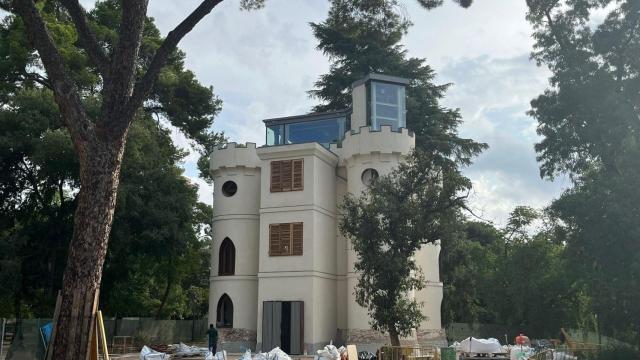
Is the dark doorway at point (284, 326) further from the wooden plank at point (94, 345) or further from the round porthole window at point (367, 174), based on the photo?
the wooden plank at point (94, 345)

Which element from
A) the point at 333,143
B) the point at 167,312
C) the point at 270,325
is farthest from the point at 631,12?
the point at 167,312

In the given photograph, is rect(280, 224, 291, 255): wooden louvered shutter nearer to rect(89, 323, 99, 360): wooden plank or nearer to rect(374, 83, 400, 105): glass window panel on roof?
rect(374, 83, 400, 105): glass window panel on roof

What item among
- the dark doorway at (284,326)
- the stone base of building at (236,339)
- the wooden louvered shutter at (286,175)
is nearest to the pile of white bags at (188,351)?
the stone base of building at (236,339)

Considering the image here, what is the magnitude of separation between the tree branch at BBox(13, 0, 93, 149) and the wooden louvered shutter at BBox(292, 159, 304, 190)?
50.4 feet

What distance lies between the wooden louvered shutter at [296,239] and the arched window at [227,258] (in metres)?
3.31

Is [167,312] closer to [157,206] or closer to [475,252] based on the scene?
[157,206]

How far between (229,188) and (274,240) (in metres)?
3.92

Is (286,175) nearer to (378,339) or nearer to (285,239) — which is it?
(285,239)

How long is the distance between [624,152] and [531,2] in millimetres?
6640

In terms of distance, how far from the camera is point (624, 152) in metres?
20.0

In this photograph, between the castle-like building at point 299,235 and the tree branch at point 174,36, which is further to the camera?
the castle-like building at point 299,235

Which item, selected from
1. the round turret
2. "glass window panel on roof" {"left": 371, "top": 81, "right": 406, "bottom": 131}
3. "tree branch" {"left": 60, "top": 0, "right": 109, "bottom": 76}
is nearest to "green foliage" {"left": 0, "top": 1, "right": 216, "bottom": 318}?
the round turret

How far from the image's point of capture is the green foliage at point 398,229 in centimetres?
2134

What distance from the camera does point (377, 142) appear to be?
28.2m
